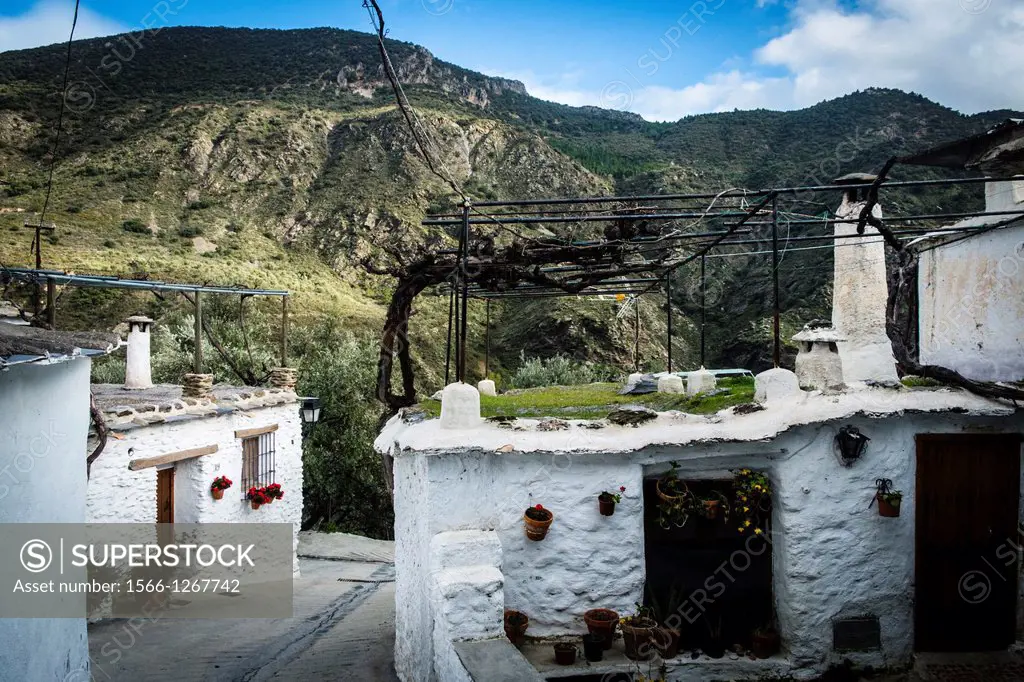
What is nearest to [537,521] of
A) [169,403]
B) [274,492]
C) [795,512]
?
[795,512]

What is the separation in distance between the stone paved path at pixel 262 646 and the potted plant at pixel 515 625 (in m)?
2.15

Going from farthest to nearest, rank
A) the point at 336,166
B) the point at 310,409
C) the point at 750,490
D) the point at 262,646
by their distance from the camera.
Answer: the point at 336,166, the point at 310,409, the point at 262,646, the point at 750,490

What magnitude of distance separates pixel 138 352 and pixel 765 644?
1172 cm


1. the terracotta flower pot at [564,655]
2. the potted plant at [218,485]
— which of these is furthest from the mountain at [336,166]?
the terracotta flower pot at [564,655]

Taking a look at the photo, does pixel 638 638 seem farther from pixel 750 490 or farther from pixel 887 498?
pixel 887 498

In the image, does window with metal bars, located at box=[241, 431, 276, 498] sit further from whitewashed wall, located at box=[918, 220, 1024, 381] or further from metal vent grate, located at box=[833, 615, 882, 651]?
whitewashed wall, located at box=[918, 220, 1024, 381]

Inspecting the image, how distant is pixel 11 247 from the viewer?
26.6 meters

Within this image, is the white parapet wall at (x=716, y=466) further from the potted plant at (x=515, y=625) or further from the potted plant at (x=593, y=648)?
the potted plant at (x=593, y=648)

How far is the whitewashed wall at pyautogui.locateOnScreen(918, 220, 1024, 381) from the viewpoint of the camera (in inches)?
294

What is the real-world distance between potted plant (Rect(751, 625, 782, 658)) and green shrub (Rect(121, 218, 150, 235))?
36200 millimetres

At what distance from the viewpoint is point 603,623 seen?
18.3ft

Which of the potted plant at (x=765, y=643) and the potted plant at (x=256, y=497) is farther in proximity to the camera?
the potted plant at (x=256, y=497)

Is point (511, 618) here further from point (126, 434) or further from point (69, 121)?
point (69, 121)

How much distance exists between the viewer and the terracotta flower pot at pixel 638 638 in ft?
18.1
